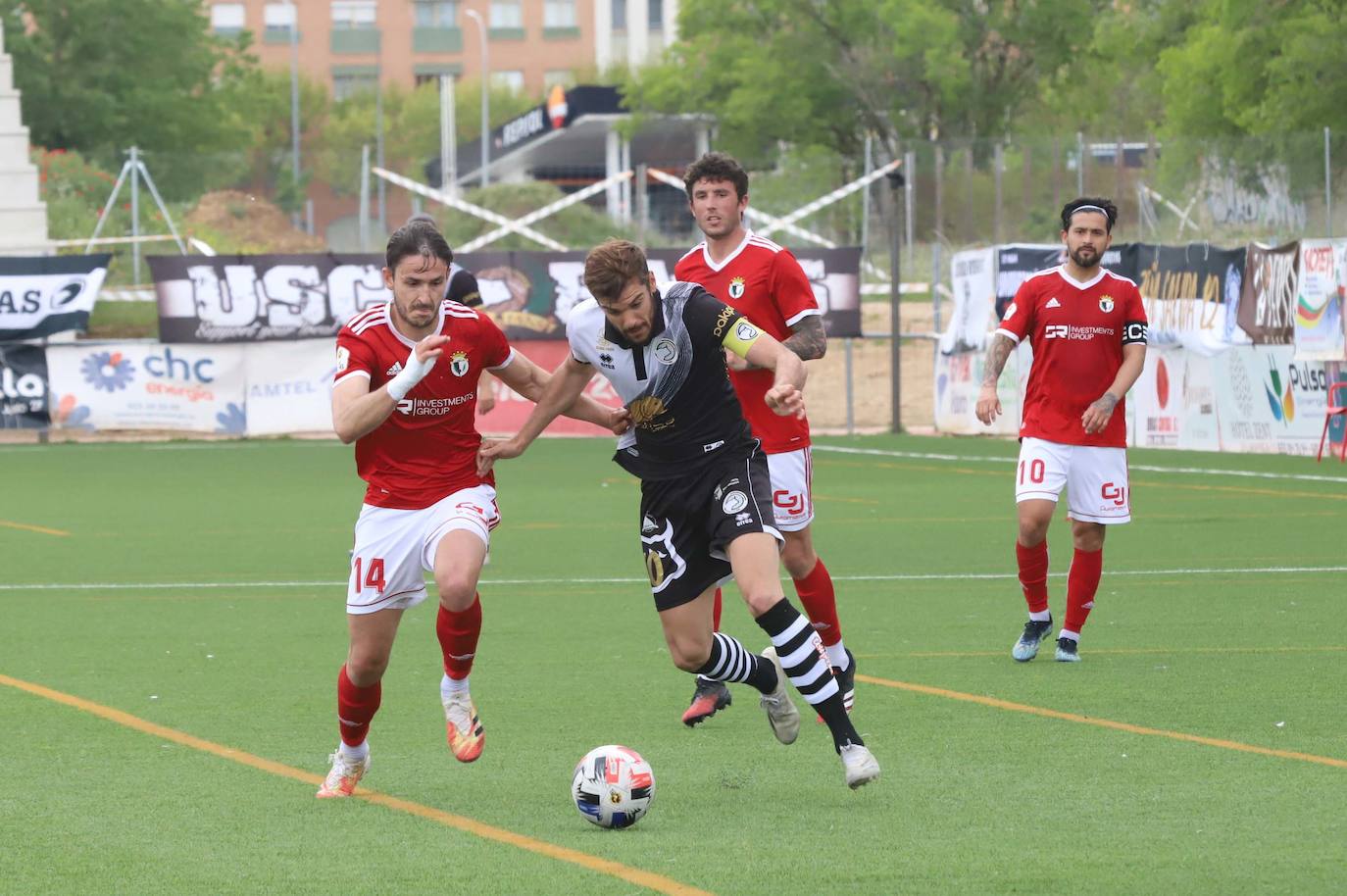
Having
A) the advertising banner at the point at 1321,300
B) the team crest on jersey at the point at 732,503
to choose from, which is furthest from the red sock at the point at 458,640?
the advertising banner at the point at 1321,300

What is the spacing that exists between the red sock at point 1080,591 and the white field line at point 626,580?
330cm

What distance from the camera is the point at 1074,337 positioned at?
1057 centimetres

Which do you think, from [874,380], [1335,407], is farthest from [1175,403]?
[874,380]

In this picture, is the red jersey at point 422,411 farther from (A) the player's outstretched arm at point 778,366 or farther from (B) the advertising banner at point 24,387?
(B) the advertising banner at point 24,387

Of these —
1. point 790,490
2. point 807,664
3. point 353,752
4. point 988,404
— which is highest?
point 988,404

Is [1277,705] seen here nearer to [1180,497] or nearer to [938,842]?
[938,842]

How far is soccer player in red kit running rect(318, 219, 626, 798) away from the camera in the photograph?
7336mm

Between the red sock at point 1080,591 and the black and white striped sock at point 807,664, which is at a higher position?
the black and white striped sock at point 807,664

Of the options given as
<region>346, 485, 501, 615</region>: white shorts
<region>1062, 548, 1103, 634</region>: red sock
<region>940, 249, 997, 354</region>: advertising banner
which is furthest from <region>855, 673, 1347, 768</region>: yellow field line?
<region>940, 249, 997, 354</region>: advertising banner

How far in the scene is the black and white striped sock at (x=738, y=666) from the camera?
7.86 m

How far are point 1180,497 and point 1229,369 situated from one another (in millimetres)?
5959

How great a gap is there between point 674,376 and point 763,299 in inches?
63.9

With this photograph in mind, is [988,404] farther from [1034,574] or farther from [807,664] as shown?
[807,664]

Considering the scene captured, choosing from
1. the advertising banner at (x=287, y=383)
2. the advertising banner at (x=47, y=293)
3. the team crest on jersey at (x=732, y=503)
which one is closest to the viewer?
the team crest on jersey at (x=732, y=503)
